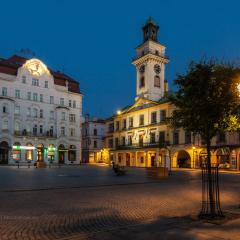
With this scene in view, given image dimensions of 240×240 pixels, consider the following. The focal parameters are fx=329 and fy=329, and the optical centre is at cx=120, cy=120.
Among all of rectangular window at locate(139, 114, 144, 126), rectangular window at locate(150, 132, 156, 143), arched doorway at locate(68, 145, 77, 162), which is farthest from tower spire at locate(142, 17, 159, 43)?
arched doorway at locate(68, 145, 77, 162)

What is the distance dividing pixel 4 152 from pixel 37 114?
10.3 meters

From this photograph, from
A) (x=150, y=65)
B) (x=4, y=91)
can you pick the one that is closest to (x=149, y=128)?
(x=150, y=65)

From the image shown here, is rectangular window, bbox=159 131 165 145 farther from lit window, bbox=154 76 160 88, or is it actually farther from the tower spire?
the tower spire

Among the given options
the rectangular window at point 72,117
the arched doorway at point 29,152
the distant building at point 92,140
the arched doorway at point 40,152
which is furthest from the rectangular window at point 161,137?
the distant building at point 92,140

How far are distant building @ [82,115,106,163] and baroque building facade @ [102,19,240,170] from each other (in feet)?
38.0

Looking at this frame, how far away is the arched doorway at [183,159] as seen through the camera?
5459 cm

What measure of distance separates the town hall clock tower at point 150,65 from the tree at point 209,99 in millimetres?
Answer: 55992

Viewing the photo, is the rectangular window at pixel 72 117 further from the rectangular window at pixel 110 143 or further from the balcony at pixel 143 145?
the balcony at pixel 143 145

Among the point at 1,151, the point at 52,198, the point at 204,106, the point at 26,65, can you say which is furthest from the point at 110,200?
the point at 26,65

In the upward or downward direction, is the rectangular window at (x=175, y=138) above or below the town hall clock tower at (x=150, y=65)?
below

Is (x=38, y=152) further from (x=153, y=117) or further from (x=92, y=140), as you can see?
(x=153, y=117)

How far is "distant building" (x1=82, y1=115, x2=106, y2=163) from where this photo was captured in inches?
3484

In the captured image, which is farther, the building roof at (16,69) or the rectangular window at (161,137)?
the building roof at (16,69)

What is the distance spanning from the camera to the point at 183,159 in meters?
56.1
